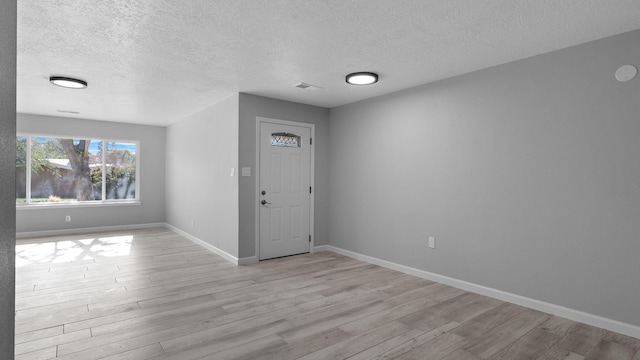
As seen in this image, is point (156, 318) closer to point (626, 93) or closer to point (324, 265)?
point (324, 265)

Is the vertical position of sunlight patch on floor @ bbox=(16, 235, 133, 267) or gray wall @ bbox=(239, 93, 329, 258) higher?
gray wall @ bbox=(239, 93, 329, 258)

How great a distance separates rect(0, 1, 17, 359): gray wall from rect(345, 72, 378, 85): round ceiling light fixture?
311 cm

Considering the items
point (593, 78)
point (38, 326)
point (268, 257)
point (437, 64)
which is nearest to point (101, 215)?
point (268, 257)

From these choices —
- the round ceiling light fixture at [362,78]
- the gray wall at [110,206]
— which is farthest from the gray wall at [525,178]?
the gray wall at [110,206]

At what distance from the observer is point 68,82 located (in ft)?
13.4

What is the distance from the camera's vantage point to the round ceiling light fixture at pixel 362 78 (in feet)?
12.4

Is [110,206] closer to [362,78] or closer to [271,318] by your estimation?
[271,318]

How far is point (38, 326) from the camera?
2.71 meters

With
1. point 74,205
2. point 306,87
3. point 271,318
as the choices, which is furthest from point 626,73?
point 74,205

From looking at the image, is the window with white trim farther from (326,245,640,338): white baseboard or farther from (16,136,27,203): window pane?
(326,245,640,338): white baseboard

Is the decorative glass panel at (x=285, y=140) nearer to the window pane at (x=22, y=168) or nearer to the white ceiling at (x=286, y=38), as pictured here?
the white ceiling at (x=286, y=38)

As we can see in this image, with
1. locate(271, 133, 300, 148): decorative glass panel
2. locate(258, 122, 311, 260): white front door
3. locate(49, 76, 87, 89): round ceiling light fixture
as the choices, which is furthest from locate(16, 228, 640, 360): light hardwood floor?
locate(49, 76, 87, 89): round ceiling light fixture

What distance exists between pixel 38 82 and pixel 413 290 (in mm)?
5282

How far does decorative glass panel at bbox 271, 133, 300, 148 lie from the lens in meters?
5.11
